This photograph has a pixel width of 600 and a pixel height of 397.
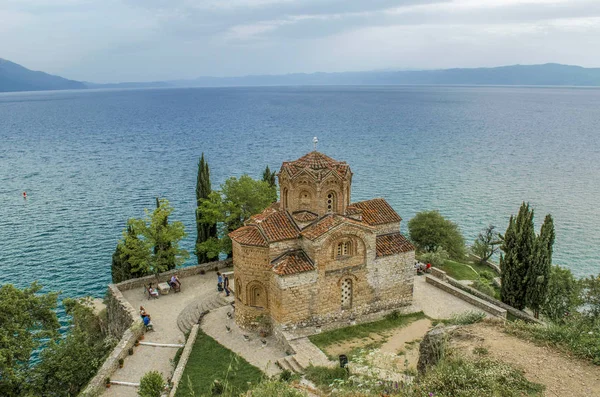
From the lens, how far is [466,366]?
1515cm

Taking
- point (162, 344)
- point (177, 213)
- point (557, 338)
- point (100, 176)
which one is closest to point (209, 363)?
point (162, 344)

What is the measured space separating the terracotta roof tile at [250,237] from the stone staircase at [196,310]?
627 cm

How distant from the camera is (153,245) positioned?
3600 centimetres

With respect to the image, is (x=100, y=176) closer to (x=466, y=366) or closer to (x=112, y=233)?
(x=112, y=233)

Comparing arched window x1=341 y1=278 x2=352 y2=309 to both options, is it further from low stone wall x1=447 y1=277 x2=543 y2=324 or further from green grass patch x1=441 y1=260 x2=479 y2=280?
green grass patch x1=441 y1=260 x2=479 y2=280

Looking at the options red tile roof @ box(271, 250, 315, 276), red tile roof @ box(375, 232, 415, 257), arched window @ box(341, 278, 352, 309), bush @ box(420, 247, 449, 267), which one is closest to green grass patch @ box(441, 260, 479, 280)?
bush @ box(420, 247, 449, 267)

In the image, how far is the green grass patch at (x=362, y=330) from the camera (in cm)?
2616

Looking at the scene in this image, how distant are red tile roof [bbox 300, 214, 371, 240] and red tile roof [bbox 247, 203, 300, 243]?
32.9 inches

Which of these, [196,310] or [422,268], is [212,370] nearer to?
[196,310]

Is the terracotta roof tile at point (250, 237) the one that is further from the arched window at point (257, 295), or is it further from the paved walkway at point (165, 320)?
the paved walkway at point (165, 320)

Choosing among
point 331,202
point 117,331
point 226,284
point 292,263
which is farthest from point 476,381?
point 117,331

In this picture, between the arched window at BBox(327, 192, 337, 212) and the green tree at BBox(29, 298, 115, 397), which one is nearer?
the green tree at BBox(29, 298, 115, 397)

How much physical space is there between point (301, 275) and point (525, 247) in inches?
655

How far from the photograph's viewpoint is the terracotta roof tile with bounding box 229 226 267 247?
87.2ft
